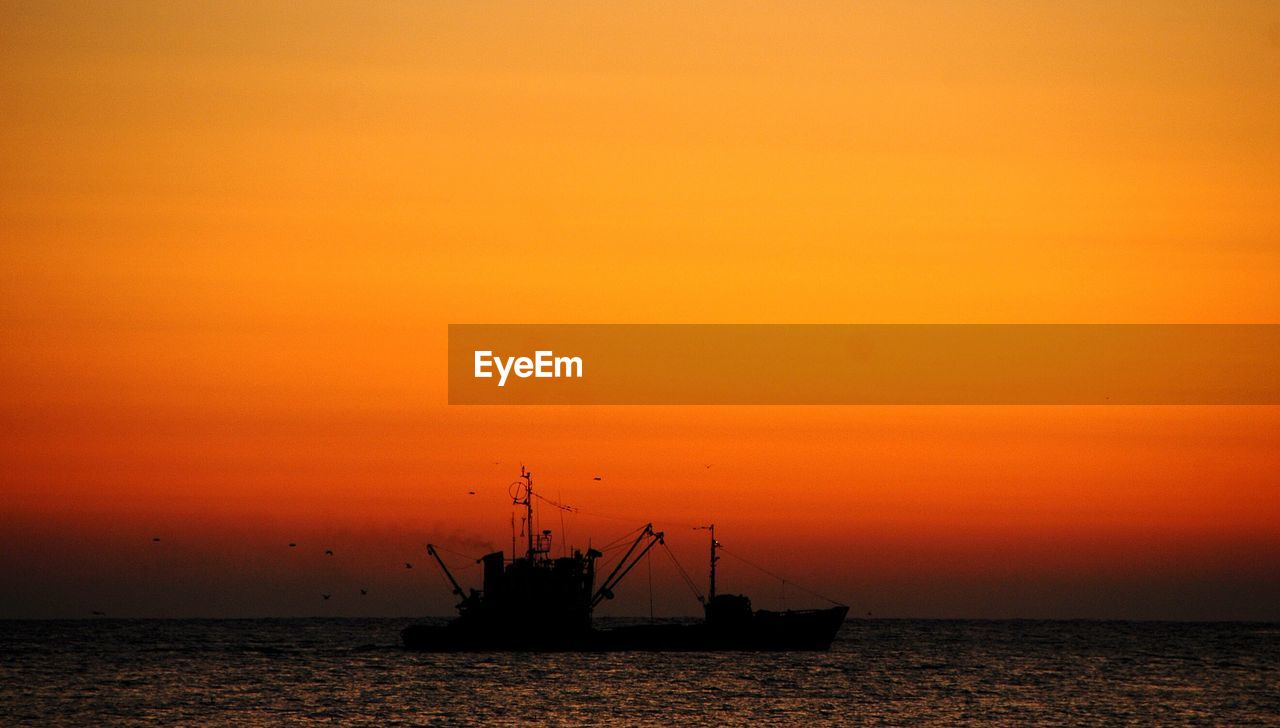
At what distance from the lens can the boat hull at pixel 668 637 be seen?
465 feet

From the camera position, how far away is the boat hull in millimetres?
141625

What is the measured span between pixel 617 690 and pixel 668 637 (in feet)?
120

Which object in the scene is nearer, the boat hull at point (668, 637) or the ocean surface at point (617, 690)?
the ocean surface at point (617, 690)

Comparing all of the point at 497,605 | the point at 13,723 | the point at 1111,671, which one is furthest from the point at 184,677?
the point at 1111,671

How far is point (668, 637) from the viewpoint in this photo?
160 metres

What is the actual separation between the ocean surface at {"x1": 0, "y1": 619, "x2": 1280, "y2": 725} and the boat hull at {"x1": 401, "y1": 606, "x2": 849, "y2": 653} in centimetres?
217

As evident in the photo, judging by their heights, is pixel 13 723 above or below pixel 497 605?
below

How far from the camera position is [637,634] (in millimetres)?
162875

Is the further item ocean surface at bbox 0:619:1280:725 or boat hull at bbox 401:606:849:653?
boat hull at bbox 401:606:849:653

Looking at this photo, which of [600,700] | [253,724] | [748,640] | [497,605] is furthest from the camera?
[748,640]

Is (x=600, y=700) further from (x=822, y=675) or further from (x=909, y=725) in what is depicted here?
(x=822, y=675)

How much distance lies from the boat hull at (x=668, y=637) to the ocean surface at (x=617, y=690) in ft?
7.11

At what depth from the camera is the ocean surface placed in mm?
104750

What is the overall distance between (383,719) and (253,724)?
8034mm
